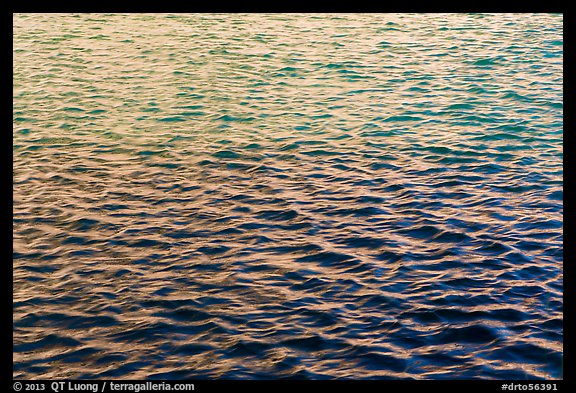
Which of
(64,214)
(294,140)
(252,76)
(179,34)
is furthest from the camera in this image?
(179,34)

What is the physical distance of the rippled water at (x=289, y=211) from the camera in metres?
15.1

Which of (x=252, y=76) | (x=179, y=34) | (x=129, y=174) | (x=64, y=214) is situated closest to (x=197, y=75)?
(x=252, y=76)

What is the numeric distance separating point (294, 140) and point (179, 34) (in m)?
16.7

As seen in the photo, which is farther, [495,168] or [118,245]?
[495,168]

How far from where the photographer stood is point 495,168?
2353 centimetres

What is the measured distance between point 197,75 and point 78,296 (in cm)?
1827

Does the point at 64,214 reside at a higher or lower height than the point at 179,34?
lower

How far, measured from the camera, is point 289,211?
20812 millimetres

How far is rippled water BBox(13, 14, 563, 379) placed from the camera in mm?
15117
